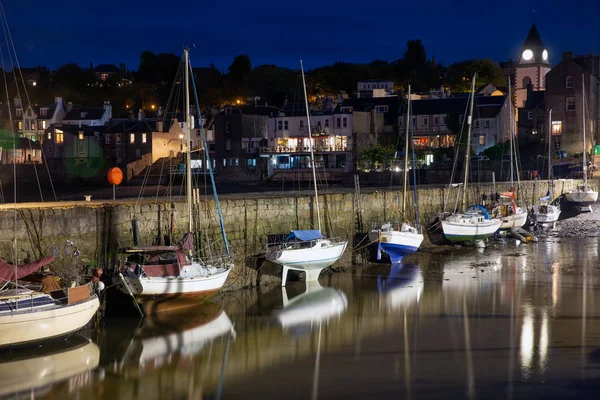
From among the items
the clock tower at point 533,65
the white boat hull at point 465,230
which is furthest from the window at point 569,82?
the white boat hull at point 465,230

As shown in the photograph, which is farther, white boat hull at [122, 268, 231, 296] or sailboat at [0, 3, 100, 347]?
white boat hull at [122, 268, 231, 296]

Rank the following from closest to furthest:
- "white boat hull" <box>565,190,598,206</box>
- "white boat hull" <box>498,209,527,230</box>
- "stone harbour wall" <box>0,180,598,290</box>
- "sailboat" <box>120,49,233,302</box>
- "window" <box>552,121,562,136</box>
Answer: "stone harbour wall" <box>0,180,598,290</box>
"sailboat" <box>120,49,233,302</box>
"white boat hull" <box>498,209,527,230</box>
"white boat hull" <box>565,190,598,206</box>
"window" <box>552,121,562,136</box>

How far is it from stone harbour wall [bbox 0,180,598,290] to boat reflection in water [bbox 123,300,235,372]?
2.65m

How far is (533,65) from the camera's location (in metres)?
107

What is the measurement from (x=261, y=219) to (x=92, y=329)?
33.6 feet

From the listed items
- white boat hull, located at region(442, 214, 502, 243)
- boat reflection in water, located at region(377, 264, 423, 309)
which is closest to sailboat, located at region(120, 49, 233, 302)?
boat reflection in water, located at region(377, 264, 423, 309)

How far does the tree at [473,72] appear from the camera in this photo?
392 feet

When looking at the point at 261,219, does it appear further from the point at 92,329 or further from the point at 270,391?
the point at 270,391

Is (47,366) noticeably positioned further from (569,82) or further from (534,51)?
(534,51)

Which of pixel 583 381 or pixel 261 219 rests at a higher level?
pixel 261 219

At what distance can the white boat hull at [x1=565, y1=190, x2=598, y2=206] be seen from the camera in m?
60.9

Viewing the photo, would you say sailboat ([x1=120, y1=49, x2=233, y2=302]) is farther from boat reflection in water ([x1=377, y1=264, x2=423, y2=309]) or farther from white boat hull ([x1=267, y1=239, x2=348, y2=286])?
boat reflection in water ([x1=377, y1=264, x2=423, y2=309])

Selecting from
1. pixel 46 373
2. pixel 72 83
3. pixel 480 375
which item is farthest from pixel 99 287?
pixel 72 83

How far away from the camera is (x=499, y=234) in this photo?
155 feet
